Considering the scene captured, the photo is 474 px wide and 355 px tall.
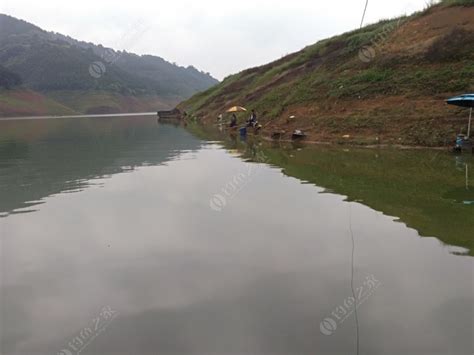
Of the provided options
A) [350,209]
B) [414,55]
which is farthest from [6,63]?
[350,209]

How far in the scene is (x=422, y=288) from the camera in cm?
595

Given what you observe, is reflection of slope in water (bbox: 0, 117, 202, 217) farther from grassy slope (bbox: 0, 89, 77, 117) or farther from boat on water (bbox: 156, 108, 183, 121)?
Result: grassy slope (bbox: 0, 89, 77, 117)

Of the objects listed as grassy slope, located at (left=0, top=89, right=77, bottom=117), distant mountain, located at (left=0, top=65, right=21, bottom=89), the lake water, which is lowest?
the lake water

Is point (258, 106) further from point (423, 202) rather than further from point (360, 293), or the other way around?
point (360, 293)

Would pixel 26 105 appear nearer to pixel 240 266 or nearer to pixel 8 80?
pixel 8 80

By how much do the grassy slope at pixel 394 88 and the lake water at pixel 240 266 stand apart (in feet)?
32.4

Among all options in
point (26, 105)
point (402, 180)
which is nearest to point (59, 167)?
point (402, 180)

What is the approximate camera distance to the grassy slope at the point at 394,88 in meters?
23.4

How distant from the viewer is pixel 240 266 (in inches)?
272

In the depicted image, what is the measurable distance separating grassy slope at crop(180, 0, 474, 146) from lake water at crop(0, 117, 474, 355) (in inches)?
388

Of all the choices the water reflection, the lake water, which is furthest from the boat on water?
the lake water

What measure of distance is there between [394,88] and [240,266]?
24.4 m

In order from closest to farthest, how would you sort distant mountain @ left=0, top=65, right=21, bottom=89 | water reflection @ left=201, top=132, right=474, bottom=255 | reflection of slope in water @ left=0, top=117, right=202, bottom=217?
water reflection @ left=201, top=132, right=474, bottom=255 → reflection of slope in water @ left=0, top=117, right=202, bottom=217 → distant mountain @ left=0, top=65, right=21, bottom=89

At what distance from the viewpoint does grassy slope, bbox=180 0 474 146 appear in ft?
76.7
